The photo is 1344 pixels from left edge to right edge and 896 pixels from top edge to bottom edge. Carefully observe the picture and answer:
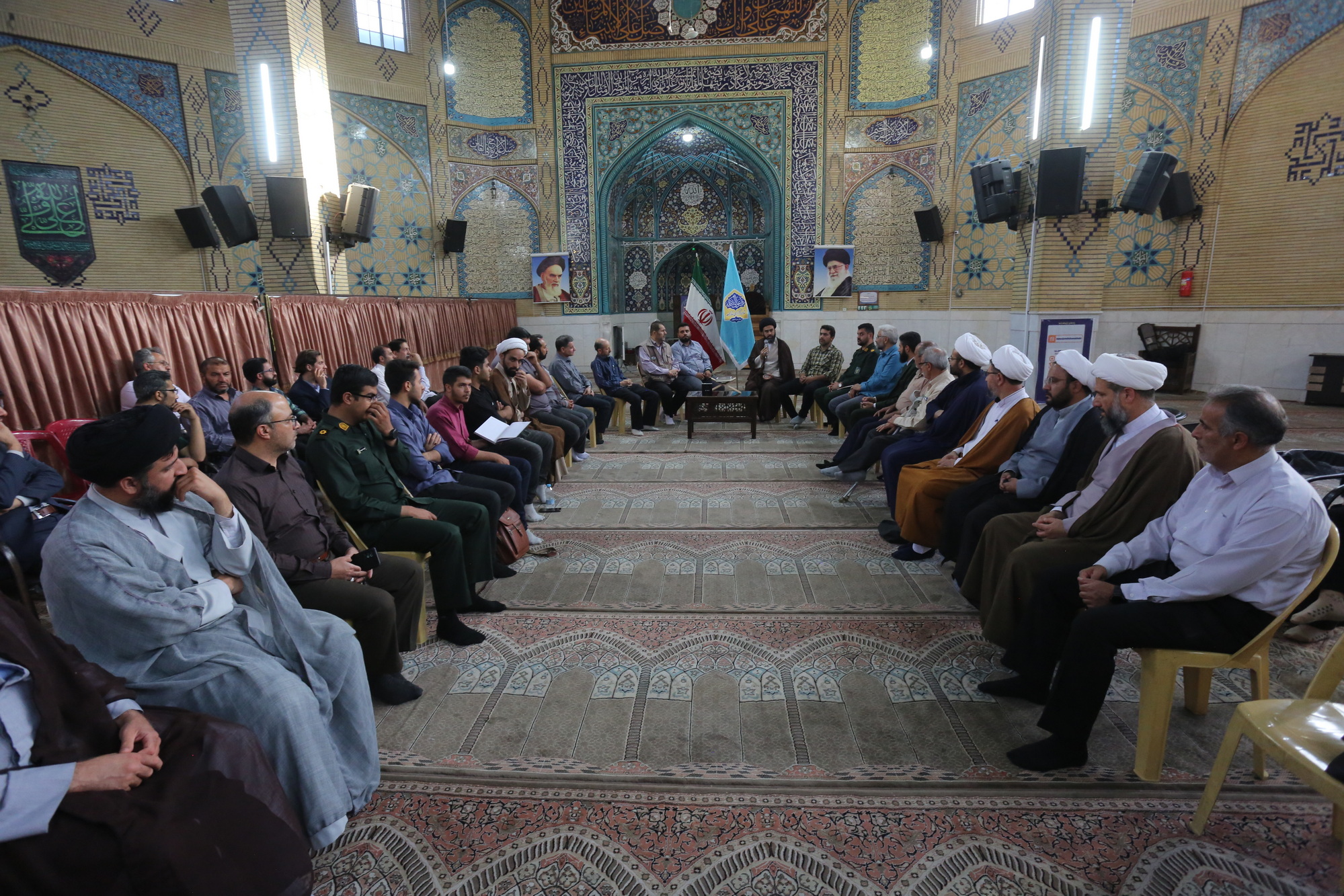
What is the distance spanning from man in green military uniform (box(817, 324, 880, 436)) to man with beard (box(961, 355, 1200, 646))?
3.89 m

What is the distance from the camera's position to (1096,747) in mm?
2141

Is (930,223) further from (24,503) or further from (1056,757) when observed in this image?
(24,503)

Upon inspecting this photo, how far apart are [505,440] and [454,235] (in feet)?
25.3

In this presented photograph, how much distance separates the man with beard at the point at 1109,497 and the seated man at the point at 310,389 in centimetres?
429

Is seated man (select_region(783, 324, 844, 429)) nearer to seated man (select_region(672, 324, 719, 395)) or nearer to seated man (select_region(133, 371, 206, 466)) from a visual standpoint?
seated man (select_region(672, 324, 719, 395))

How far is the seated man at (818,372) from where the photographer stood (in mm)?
7426

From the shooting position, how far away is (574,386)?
6.78m

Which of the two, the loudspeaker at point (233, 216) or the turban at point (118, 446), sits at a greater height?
the loudspeaker at point (233, 216)

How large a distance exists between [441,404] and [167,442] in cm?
231

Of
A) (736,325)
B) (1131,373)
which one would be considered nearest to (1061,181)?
(736,325)

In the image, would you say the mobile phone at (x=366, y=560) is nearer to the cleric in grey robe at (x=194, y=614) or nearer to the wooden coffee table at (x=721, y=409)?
the cleric in grey robe at (x=194, y=614)

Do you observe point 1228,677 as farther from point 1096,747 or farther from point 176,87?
point 176,87

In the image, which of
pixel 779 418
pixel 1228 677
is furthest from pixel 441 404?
pixel 779 418

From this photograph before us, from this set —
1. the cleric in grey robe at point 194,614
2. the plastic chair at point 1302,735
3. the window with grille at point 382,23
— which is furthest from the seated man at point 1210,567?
the window with grille at point 382,23
